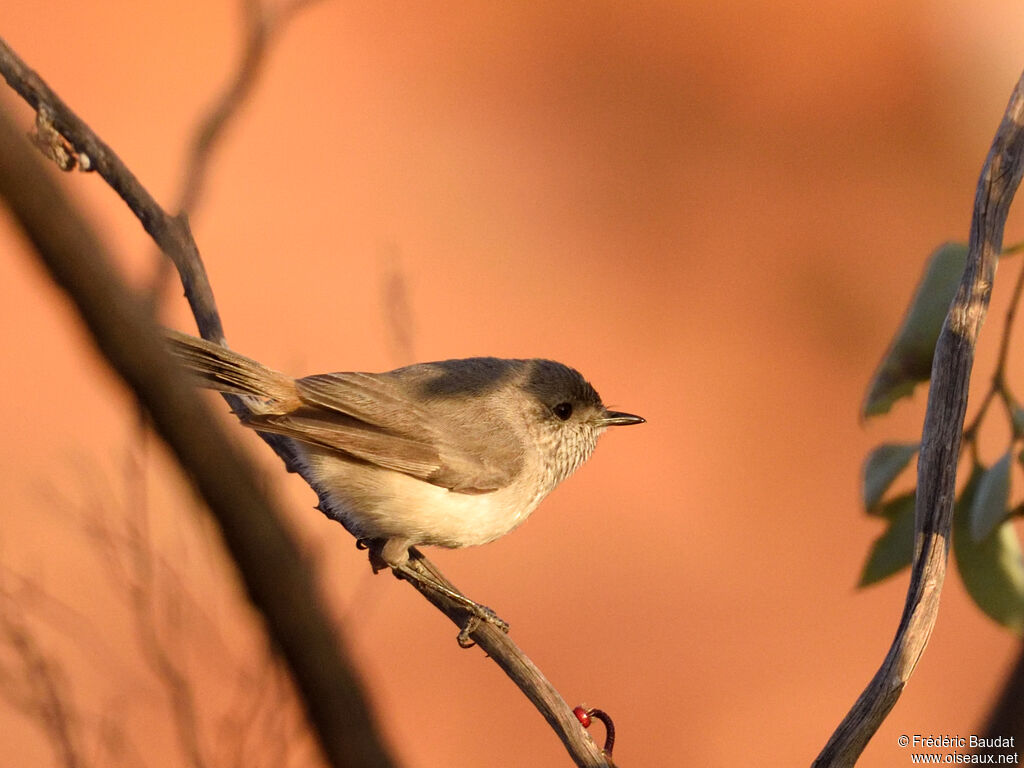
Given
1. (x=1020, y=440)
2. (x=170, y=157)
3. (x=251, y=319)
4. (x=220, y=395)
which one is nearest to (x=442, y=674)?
(x=251, y=319)

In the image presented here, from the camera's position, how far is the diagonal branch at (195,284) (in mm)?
1232

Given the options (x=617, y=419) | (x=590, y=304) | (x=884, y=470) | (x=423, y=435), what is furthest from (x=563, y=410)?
(x=590, y=304)

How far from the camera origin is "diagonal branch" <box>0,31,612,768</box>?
1232mm

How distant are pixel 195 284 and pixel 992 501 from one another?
135 cm

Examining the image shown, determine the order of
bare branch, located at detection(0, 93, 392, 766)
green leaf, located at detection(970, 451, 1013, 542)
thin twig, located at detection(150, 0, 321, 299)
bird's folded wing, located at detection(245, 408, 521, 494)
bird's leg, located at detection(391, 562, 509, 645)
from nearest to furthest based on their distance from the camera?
bare branch, located at detection(0, 93, 392, 766)
green leaf, located at detection(970, 451, 1013, 542)
thin twig, located at detection(150, 0, 321, 299)
bird's leg, located at detection(391, 562, 509, 645)
bird's folded wing, located at detection(245, 408, 521, 494)

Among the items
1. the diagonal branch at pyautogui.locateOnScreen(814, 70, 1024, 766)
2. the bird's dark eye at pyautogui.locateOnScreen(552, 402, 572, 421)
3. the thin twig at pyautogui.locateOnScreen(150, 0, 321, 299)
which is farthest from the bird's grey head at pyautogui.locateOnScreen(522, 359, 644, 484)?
the diagonal branch at pyautogui.locateOnScreen(814, 70, 1024, 766)

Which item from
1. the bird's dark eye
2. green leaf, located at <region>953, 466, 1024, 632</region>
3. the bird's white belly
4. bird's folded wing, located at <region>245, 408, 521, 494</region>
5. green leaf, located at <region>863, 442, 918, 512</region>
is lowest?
green leaf, located at <region>953, 466, 1024, 632</region>

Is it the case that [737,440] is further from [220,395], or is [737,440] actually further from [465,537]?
[220,395]

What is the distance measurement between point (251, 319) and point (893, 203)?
3.05 metres

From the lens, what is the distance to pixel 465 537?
79.4 inches

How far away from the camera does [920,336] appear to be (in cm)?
139

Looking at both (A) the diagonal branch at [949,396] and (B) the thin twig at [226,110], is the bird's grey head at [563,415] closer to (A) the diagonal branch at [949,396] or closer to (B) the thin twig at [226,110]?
(B) the thin twig at [226,110]

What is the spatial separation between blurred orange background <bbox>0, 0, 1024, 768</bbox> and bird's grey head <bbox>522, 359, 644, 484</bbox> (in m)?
0.67

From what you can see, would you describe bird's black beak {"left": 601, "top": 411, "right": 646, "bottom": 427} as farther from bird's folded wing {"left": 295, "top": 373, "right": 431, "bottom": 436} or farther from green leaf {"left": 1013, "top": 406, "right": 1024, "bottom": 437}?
green leaf {"left": 1013, "top": 406, "right": 1024, "bottom": 437}
